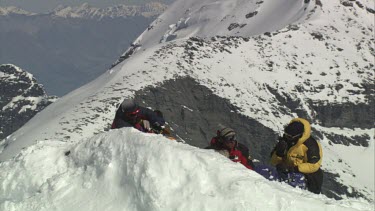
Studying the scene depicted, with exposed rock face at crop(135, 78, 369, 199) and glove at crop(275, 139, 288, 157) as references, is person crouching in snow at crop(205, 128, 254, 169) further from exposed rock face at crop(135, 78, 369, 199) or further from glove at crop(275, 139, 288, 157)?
exposed rock face at crop(135, 78, 369, 199)

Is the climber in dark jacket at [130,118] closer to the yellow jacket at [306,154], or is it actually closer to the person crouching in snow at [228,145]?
the person crouching in snow at [228,145]

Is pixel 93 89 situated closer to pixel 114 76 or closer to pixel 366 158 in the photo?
pixel 114 76

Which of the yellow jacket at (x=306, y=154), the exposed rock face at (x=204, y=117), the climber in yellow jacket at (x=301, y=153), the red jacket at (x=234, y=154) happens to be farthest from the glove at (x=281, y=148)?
the exposed rock face at (x=204, y=117)

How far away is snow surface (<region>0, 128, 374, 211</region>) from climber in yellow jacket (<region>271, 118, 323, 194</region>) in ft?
6.68

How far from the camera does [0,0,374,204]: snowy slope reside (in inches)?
4385

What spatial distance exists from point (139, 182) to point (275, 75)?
139611 millimetres

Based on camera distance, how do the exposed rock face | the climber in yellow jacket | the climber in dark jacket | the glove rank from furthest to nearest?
the exposed rock face, the climber in dark jacket, the glove, the climber in yellow jacket

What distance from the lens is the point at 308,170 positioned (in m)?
12.5

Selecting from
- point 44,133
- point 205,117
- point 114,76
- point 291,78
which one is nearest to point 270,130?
point 205,117

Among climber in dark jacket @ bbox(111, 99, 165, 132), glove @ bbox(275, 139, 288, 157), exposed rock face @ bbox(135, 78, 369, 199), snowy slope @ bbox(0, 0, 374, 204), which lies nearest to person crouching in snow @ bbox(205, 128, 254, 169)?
glove @ bbox(275, 139, 288, 157)

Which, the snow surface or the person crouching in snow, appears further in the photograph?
the person crouching in snow

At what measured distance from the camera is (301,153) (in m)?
12.7

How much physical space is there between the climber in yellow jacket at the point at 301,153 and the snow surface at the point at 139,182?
204cm

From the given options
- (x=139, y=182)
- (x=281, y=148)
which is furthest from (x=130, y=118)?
(x=139, y=182)
